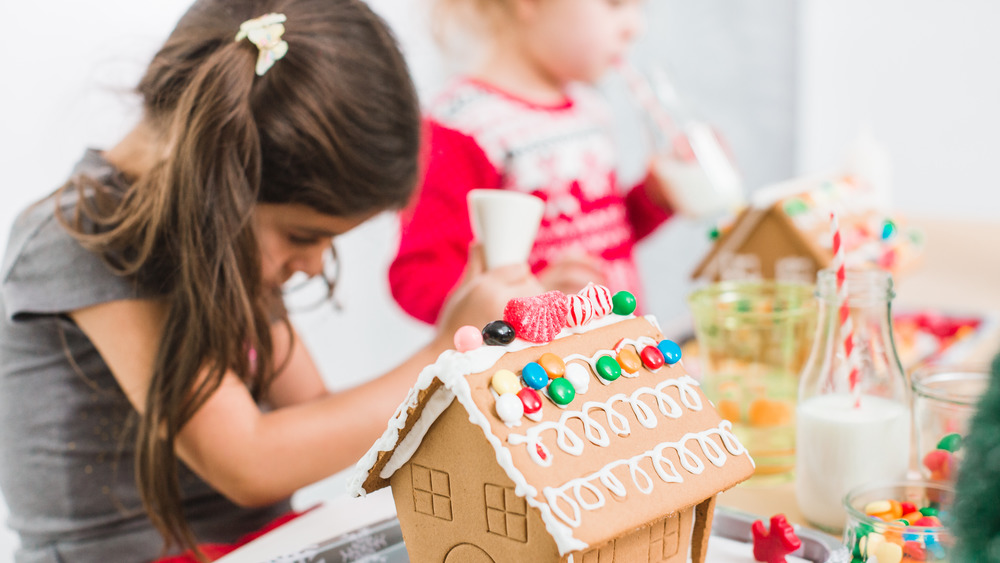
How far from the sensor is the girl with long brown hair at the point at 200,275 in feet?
2.46

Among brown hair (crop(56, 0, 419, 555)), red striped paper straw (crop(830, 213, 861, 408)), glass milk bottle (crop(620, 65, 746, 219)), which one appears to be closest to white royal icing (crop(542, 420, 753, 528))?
red striped paper straw (crop(830, 213, 861, 408))

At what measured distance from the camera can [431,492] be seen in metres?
0.47

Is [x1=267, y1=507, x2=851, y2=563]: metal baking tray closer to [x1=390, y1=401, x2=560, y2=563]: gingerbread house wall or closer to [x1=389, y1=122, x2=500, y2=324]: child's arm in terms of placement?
[x1=390, y1=401, x2=560, y2=563]: gingerbread house wall

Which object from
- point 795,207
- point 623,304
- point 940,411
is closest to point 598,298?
point 623,304

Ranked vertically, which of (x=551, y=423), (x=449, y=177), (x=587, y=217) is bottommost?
(x=587, y=217)

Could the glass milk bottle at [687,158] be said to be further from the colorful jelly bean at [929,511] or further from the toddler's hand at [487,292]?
the colorful jelly bean at [929,511]

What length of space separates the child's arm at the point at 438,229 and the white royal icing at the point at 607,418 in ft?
2.76

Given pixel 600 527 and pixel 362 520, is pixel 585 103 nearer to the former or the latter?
pixel 362 520

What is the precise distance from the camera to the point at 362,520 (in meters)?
0.67

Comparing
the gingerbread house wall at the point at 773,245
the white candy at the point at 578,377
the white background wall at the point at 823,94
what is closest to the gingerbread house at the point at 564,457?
the white candy at the point at 578,377

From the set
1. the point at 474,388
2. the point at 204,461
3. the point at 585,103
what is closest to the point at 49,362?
the point at 204,461

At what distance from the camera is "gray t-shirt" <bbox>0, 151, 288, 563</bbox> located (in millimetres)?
860

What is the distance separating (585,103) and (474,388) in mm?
1292

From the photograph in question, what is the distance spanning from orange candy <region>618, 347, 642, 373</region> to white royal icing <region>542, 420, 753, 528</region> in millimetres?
45
